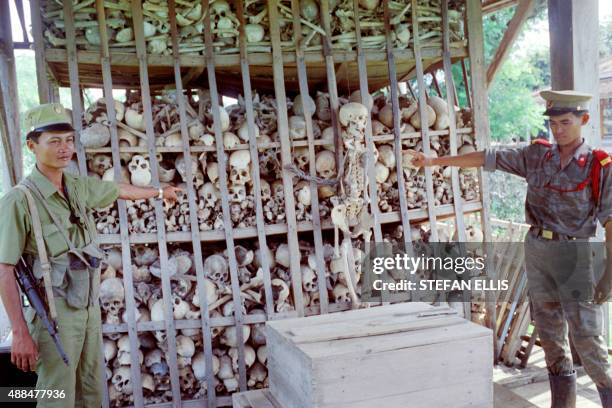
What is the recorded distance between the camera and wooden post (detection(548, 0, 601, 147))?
4.26 meters

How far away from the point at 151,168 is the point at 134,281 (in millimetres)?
944

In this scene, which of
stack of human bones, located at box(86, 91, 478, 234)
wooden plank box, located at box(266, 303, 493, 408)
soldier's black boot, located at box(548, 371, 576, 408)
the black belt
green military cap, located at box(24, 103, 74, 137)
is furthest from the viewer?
stack of human bones, located at box(86, 91, 478, 234)

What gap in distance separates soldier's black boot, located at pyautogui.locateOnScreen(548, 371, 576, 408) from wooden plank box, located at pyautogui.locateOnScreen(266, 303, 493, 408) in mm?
1170

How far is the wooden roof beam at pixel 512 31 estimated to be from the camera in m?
5.26

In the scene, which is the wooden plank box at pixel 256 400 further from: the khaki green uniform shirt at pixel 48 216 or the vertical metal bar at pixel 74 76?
the vertical metal bar at pixel 74 76

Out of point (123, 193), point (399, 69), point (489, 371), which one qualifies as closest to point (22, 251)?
point (123, 193)

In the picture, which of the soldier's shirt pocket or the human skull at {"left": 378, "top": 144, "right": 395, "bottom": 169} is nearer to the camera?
the soldier's shirt pocket

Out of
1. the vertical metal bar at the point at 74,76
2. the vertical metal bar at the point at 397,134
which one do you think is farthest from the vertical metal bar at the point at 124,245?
the vertical metal bar at the point at 397,134

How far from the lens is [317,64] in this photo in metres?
4.79

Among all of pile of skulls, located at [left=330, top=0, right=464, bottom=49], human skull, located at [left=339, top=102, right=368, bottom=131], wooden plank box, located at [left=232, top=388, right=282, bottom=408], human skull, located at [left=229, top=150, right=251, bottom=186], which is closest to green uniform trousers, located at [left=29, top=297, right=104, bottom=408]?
wooden plank box, located at [left=232, top=388, right=282, bottom=408]

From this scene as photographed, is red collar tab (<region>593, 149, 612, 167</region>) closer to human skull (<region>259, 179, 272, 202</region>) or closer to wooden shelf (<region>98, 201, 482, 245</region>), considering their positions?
wooden shelf (<region>98, 201, 482, 245</region>)

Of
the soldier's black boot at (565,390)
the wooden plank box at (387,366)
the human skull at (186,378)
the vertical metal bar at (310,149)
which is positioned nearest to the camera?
the wooden plank box at (387,366)

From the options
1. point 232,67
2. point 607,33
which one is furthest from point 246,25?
point 607,33

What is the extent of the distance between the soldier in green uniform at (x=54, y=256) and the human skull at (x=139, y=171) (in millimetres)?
856
